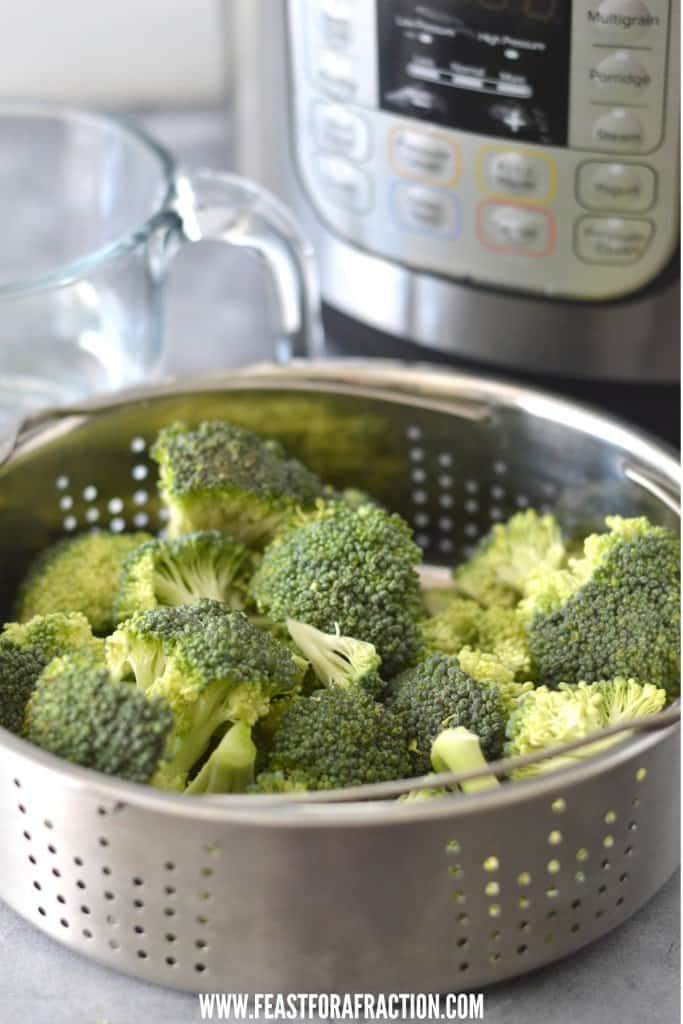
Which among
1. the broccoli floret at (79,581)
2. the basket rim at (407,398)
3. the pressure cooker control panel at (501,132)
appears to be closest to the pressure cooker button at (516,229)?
the pressure cooker control panel at (501,132)

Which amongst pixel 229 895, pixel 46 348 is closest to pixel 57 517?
pixel 46 348

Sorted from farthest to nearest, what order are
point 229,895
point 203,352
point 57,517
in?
point 203,352 < point 57,517 < point 229,895

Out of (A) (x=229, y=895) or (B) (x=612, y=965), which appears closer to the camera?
(A) (x=229, y=895)

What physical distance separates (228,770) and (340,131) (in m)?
0.52

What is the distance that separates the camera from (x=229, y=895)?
2.11ft

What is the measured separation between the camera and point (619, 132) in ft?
3.06

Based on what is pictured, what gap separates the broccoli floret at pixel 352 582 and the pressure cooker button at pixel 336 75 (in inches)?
13.2

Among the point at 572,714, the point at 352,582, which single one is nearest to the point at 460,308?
the point at 352,582

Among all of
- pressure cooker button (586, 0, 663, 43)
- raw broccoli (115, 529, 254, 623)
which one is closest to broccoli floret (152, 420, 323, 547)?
raw broccoli (115, 529, 254, 623)

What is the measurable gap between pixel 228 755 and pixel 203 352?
67cm

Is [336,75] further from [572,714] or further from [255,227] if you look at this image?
[572,714]

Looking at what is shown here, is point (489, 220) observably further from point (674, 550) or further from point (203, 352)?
point (203, 352)

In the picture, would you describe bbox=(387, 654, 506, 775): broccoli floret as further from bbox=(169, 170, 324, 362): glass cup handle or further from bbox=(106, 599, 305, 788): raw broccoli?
bbox=(169, 170, 324, 362): glass cup handle

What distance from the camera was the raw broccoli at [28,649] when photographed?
2.51 ft
